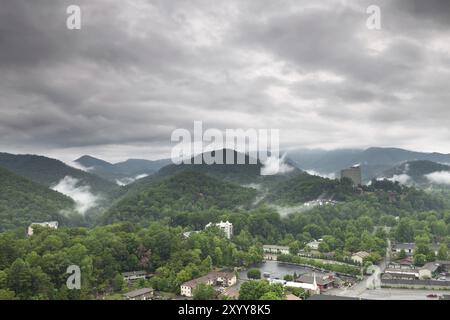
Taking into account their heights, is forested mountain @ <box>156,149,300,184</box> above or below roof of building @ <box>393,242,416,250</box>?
A: above

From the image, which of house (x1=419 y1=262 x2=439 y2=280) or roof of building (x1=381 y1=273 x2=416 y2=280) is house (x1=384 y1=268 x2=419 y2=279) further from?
house (x1=419 y1=262 x2=439 y2=280)

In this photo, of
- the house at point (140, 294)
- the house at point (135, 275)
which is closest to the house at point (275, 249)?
the house at point (135, 275)

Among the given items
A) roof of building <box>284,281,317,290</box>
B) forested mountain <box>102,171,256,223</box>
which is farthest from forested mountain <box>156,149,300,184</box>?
roof of building <box>284,281,317,290</box>

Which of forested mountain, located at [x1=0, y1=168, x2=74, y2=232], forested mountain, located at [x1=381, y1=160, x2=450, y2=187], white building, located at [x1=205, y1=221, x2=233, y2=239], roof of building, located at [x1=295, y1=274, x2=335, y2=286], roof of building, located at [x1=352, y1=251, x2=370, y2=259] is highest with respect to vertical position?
forested mountain, located at [x1=381, y1=160, x2=450, y2=187]

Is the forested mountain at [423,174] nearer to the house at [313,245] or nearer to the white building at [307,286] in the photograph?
the house at [313,245]

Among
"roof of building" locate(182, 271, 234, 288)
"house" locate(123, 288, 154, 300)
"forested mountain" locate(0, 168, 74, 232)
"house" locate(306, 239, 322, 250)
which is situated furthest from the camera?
"forested mountain" locate(0, 168, 74, 232)

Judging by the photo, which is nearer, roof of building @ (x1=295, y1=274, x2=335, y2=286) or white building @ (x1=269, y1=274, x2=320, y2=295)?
white building @ (x1=269, y1=274, x2=320, y2=295)

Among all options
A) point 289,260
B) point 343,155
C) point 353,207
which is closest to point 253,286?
point 289,260
